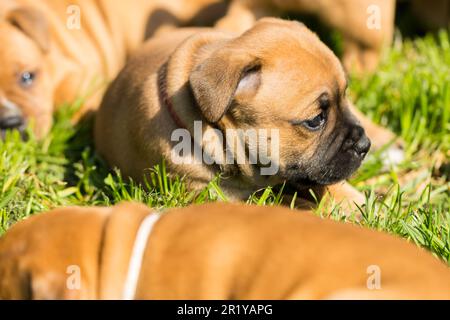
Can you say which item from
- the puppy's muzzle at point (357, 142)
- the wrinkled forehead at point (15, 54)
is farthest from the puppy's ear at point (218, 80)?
the wrinkled forehead at point (15, 54)

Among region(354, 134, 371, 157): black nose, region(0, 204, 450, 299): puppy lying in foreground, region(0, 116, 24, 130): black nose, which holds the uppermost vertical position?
region(0, 204, 450, 299): puppy lying in foreground

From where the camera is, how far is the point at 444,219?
489cm

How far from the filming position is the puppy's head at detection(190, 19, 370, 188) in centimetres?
494

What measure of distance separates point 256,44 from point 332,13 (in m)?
1.98

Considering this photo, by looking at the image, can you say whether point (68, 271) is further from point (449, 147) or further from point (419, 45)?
point (419, 45)

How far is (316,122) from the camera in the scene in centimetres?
505

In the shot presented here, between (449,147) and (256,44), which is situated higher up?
(256,44)

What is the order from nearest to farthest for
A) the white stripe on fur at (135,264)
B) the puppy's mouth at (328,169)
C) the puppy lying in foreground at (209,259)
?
the puppy lying in foreground at (209,259), the white stripe on fur at (135,264), the puppy's mouth at (328,169)

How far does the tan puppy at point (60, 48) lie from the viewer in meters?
6.48

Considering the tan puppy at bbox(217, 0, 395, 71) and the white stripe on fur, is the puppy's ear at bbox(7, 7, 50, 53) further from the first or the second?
the white stripe on fur

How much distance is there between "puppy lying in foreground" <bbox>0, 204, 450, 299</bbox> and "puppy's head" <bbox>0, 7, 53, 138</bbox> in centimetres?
273

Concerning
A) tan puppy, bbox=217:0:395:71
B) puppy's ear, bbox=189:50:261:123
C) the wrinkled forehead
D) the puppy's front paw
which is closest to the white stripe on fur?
puppy's ear, bbox=189:50:261:123

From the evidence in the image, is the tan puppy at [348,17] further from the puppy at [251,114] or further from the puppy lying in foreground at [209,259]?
the puppy lying in foreground at [209,259]
